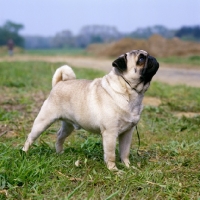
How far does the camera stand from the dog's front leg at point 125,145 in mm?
4750

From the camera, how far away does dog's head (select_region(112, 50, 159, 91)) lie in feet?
14.4

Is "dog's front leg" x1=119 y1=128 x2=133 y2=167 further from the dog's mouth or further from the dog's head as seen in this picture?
the dog's mouth

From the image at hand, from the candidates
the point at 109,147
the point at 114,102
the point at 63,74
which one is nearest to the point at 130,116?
the point at 114,102

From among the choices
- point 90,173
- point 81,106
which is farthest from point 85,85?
point 90,173

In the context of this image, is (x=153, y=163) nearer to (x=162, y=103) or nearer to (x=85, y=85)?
(x=85, y=85)

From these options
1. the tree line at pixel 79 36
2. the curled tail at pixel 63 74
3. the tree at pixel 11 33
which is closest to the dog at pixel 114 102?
the curled tail at pixel 63 74

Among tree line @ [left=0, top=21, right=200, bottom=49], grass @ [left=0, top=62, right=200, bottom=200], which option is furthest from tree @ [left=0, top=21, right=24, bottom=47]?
grass @ [left=0, top=62, right=200, bottom=200]

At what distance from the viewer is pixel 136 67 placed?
14.6ft

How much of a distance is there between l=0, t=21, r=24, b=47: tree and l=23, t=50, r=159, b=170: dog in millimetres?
70879

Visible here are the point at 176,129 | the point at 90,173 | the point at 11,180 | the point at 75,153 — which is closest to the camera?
the point at 11,180

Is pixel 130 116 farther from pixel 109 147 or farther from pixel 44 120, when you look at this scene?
pixel 44 120

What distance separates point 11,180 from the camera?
3.90 meters

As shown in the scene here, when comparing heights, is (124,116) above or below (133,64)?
below

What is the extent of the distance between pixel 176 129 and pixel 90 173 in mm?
2874
